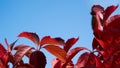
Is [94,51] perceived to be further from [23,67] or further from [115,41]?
[23,67]

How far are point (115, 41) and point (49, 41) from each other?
0.31 m

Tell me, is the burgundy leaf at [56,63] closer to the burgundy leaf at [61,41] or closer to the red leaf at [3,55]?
the burgundy leaf at [61,41]

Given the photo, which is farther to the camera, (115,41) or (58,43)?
(58,43)

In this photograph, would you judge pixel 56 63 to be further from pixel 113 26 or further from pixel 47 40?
pixel 113 26

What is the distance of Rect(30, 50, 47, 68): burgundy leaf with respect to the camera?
4.12 ft

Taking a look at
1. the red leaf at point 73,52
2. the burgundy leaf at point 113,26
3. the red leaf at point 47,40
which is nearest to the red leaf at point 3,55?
the red leaf at point 47,40

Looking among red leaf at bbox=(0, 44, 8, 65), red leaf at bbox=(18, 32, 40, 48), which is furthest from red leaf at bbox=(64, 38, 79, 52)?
red leaf at bbox=(0, 44, 8, 65)

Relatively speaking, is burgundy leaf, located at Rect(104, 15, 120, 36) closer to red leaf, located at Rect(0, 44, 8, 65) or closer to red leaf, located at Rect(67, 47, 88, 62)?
red leaf, located at Rect(67, 47, 88, 62)

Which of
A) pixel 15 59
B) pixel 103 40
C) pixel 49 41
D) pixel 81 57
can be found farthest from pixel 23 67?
pixel 103 40

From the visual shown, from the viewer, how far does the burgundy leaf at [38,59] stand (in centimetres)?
125

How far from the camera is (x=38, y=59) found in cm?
125

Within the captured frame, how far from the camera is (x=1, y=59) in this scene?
1.37 m

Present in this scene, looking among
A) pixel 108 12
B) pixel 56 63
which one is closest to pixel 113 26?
pixel 108 12

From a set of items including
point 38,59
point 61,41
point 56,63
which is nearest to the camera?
point 38,59
